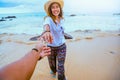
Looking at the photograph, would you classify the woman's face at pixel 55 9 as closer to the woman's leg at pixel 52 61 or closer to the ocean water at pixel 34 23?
the ocean water at pixel 34 23

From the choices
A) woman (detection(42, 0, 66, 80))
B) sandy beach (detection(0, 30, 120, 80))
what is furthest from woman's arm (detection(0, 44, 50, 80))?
sandy beach (detection(0, 30, 120, 80))

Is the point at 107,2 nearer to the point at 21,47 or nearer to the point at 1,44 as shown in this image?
the point at 21,47

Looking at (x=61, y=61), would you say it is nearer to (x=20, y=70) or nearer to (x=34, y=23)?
(x=34, y=23)

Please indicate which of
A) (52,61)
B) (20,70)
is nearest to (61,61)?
(52,61)

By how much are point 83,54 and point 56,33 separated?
28 cm

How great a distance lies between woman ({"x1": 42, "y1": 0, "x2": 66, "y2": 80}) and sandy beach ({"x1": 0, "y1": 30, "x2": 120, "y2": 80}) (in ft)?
0.15

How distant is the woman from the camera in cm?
126

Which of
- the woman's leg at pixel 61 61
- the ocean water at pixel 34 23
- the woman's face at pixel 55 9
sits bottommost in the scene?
the woman's leg at pixel 61 61

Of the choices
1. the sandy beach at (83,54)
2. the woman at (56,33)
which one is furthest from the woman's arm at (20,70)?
the sandy beach at (83,54)

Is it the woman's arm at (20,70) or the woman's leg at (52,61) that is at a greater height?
the woman's arm at (20,70)

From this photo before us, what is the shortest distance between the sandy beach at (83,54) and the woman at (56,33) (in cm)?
5

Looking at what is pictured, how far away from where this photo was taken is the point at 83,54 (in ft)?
4.83

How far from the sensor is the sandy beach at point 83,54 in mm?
1363

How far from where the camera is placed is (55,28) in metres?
1.29
